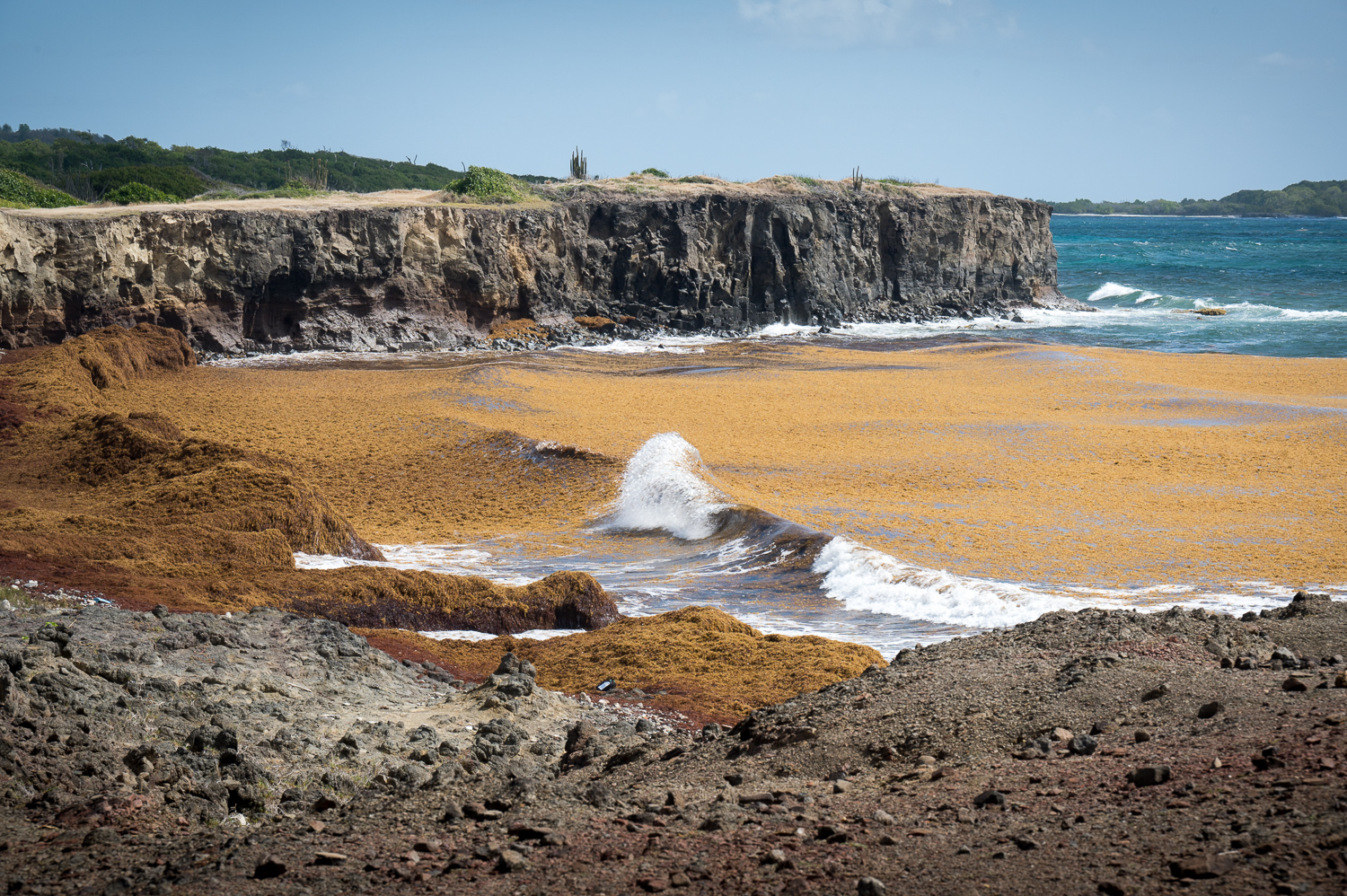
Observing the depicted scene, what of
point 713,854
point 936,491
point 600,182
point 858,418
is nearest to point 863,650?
point 713,854

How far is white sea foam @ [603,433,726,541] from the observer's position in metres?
15.0

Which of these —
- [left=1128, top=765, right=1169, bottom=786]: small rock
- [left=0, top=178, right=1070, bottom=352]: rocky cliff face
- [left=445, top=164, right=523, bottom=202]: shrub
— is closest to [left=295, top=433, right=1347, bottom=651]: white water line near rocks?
[left=1128, top=765, right=1169, bottom=786]: small rock

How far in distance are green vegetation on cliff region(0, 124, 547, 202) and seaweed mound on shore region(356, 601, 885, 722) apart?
142 feet

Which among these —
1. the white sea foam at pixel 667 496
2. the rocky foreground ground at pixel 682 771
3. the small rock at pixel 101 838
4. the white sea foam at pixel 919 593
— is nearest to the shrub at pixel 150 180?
the white sea foam at pixel 667 496

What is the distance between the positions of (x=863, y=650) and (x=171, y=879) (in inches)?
254

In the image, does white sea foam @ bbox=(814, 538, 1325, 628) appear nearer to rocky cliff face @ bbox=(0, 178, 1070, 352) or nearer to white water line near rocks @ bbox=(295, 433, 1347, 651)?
white water line near rocks @ bbox=(295, 433, 1347, 651)

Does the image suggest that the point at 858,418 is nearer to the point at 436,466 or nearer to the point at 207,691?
the point at 436,466

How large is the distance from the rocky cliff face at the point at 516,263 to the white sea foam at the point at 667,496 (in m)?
19.5

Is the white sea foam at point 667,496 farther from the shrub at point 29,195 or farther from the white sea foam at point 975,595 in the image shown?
the shrub at point 29,195

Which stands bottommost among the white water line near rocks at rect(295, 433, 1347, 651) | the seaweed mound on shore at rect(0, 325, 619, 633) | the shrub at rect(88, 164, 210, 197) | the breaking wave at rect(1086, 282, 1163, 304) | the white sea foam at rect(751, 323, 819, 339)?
the white water line near rocks at rect(295, 433, 1347, 651)

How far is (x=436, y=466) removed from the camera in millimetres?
18844

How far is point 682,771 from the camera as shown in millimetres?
5844

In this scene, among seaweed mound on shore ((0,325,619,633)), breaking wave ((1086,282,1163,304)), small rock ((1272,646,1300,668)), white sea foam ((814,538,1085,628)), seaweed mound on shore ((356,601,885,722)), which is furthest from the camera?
breaking wave ((1086,282,1163,304))

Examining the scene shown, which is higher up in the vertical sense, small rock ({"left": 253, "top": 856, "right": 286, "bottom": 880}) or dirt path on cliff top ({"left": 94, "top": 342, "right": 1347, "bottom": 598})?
small rock ({"left": 253, "top": 856, "right": 286, "bottom": 880})
